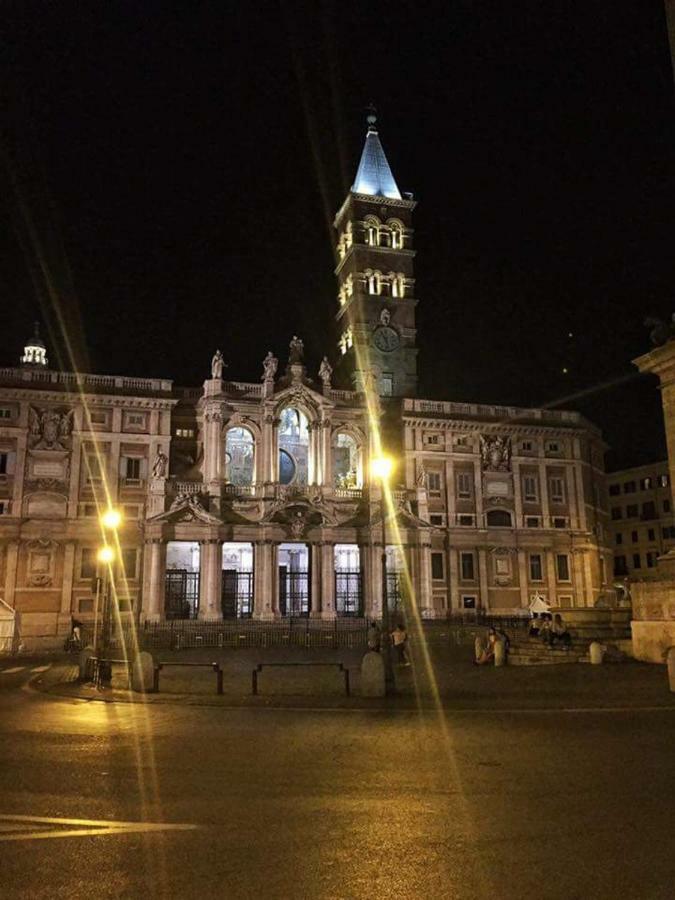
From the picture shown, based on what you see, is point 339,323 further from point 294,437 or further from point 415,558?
point 415,558

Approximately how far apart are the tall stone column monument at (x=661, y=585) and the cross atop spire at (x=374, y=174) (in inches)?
2032

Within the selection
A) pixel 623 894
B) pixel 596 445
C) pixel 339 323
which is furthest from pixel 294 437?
pixel 623 894

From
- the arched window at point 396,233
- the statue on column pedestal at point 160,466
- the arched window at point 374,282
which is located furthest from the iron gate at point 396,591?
the arched window at point 396,233

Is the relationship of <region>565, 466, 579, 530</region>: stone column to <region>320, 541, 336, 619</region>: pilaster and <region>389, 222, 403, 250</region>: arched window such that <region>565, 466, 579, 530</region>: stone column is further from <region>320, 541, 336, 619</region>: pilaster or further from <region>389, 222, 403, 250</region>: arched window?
<region>389, 222, 403, 250</region>: arched window

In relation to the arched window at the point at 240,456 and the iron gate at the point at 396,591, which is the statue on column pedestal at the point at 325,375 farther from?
the iron gate at the point at 396,591

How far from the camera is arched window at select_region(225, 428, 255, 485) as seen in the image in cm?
5422

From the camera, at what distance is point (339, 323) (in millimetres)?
69500

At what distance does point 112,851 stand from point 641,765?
6.85m

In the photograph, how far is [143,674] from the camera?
18.7 m

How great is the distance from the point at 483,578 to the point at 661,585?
34.6 m

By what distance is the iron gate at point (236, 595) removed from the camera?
49844 millimetres

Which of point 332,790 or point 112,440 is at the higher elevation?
point 112,440

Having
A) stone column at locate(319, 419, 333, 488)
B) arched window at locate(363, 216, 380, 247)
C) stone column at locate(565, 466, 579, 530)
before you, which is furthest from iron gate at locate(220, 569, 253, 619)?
arched window at locate(363, 216, 380, 247)

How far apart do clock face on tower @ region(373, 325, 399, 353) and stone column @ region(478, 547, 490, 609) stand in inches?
762
